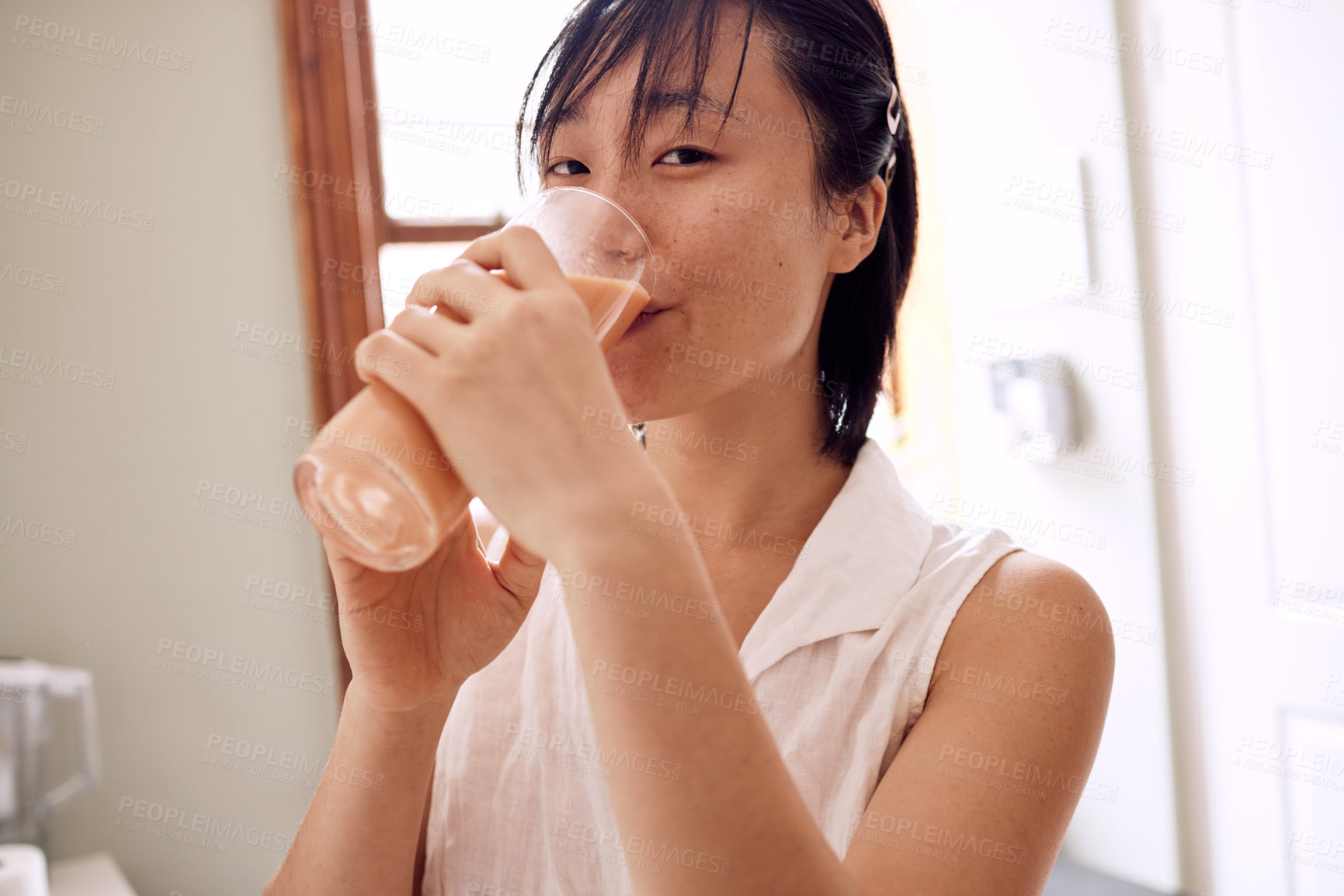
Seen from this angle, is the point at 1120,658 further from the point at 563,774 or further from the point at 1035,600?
the point at 563,774

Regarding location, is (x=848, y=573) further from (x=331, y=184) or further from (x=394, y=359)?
(x=331, y=184)

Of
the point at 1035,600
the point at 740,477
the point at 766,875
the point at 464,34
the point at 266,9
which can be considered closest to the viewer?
the point at 766,875

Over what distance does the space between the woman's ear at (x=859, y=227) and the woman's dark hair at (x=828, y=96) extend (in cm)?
2

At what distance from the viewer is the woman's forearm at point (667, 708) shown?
0.51m

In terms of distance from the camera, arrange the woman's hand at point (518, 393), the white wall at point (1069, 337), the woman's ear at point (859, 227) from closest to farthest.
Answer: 1. the woman's hand at point (518, 393)
2. the woman's ear at point (859, 227)
3. the white wall at point (1069, 337)

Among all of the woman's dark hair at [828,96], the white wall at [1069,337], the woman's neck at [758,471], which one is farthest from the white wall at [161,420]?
the white wall at [1069,337]

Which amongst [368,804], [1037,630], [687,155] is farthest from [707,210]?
[368,804]

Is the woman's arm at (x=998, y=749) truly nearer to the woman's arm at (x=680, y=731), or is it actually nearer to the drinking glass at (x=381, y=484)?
the woman's arm at (x=680, y=731)

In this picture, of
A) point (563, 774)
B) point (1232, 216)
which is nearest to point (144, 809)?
point (563, 774)

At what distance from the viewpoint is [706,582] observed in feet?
1.74

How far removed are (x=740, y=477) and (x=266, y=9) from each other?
152 centimetres

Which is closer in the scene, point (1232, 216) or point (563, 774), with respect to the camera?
point (563, 774)

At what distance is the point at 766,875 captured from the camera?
1.73ft

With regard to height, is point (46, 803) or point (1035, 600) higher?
point (1035, 600)
